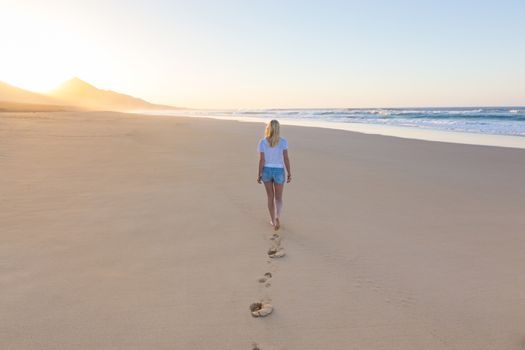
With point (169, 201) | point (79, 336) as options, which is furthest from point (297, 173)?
point (79, 336)

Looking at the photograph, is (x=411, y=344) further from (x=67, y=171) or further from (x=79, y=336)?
(x=67, y=171)

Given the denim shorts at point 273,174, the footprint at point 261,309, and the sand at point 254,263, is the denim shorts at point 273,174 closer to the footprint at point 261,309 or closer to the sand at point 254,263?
the sand at point 254,263

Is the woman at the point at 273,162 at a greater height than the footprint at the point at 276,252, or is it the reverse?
the woman at the point at 273,162

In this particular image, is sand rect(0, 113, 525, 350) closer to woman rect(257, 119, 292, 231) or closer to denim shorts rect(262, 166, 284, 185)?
woman rect(257, 119, 292, 231)

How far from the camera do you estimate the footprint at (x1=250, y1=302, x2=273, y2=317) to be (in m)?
3.12

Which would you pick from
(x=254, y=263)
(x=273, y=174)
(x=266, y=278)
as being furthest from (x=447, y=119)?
(x=266, y=278)

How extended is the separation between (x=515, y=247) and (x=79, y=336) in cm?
506

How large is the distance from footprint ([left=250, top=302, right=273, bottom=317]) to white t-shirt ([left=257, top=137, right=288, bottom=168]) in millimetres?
2529

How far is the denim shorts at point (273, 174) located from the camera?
5465 mm

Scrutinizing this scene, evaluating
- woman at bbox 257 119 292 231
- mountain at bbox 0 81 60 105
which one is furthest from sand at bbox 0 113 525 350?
mountain at bbox 0 81 60 105

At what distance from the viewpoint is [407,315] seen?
313cm

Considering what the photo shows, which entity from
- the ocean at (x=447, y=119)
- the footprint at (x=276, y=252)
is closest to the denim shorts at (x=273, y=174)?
the footprint at (x=276, y=252)

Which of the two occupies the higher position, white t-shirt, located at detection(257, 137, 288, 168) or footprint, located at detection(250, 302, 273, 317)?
white t-shirt, located at detection(257, 137, 288, 168)

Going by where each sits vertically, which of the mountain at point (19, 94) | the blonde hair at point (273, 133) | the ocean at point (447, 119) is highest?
the mountain at point (19, 94)
